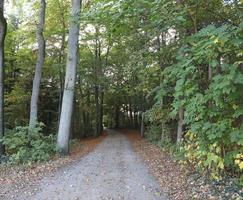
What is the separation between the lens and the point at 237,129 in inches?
252

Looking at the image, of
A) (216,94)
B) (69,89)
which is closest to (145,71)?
(69,89)

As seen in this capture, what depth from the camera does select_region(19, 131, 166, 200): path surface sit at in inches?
282

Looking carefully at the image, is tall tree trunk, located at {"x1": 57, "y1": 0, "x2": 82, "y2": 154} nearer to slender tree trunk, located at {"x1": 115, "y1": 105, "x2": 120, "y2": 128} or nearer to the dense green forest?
the dense green forest

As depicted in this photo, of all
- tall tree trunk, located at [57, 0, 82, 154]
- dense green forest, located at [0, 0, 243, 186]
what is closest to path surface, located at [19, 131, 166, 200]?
dense green forest, located at [0, 0, 243, 186]

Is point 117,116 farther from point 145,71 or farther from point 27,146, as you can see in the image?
point 27,146

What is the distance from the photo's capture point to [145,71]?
15.6 meters

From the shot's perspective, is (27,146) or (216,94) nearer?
(216,94)

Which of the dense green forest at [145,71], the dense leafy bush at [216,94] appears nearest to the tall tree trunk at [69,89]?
the dense green forest at [145,71]

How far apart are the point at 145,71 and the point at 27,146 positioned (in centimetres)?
638

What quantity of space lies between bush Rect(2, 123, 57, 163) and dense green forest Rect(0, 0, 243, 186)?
4cm

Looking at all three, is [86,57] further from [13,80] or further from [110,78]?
[13,80]

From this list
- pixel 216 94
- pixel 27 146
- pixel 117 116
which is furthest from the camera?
pixel 117 116

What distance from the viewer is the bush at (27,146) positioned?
38.4ft

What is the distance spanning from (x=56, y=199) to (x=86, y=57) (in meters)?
23.4
